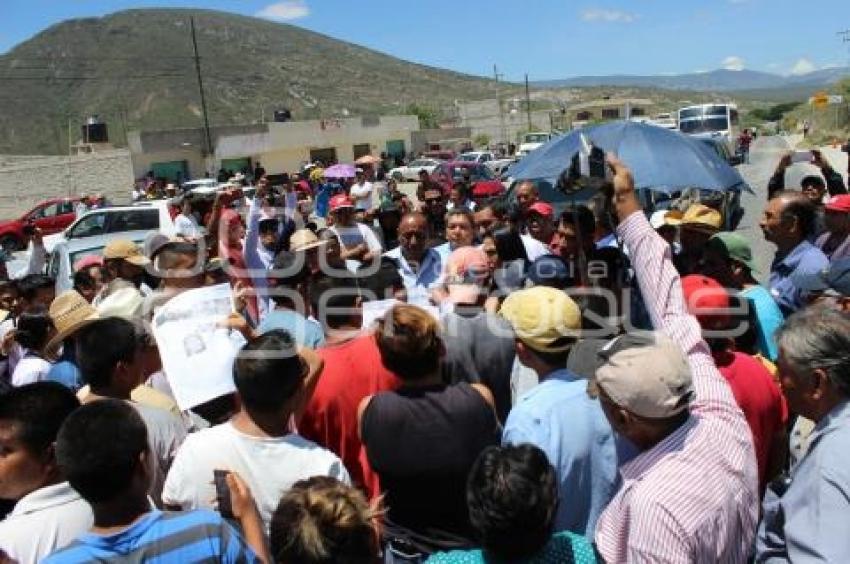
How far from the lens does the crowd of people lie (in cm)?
191

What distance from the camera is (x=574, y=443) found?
2.53 m

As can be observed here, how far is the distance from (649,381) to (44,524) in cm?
176

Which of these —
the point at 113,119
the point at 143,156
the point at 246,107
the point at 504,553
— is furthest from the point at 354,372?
the point at 113,119

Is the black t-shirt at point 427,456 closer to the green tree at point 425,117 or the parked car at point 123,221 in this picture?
the parked car at point 123,221

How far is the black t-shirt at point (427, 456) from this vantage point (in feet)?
8.55

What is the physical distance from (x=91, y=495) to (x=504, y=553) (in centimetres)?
110

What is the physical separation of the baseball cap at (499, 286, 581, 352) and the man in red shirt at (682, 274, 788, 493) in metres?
0.60

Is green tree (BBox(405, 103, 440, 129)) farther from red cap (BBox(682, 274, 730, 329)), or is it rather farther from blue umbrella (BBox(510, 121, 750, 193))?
red cap (BBox(682, 274, 730, 329))

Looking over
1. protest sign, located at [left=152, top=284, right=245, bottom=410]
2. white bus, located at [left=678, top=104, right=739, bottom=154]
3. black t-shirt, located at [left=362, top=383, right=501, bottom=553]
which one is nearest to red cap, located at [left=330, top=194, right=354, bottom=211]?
protest sign, located at [left=152, top=284, right=245, bottom=410]

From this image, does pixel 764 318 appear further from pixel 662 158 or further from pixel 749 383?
pixel 662 158

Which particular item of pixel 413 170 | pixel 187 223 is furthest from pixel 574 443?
pixel 413 170

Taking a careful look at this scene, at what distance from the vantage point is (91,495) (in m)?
1.90

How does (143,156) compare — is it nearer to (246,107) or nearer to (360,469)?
(360,469)

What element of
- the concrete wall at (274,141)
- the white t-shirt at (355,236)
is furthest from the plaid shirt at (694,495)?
the concrete wall at (274,141)
